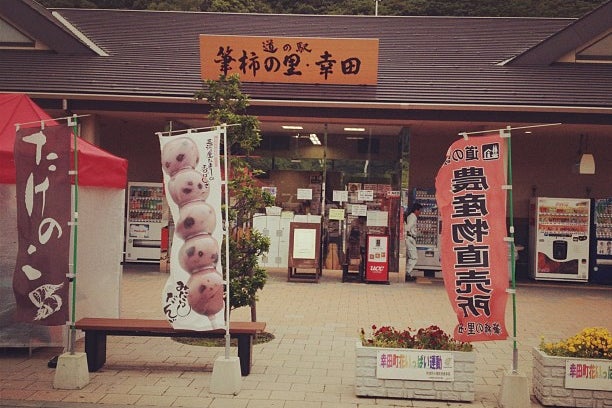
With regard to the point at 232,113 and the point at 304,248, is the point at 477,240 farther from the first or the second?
the point at 304,248

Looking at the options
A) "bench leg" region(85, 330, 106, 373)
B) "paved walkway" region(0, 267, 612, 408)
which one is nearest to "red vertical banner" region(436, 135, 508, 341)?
"paved walkway" region(0, 267, 612, 408)

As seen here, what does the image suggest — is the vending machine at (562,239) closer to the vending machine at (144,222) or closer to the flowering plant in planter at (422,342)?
the vending machine at (144,222)

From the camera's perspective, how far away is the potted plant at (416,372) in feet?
21.1

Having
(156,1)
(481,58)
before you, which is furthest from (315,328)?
(156,1)

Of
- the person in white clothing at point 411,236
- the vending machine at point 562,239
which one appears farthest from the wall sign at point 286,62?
the vending machine at point 562,239

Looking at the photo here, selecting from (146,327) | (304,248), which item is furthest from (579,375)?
(304,248)

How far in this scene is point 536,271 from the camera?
1543cm

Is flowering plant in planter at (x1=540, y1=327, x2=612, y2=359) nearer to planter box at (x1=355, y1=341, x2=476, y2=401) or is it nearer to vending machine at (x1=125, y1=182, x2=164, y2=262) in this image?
planter box at (x1=355, y1=341, x2=476, y2=401)

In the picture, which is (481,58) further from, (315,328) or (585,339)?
(585,339)

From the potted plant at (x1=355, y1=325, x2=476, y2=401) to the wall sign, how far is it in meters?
9.16

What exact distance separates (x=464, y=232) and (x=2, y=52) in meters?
14.0

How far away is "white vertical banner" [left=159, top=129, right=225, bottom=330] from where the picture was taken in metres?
6.53

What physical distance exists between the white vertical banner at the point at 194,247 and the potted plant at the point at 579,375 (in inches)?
135

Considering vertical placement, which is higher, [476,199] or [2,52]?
[2,52]
